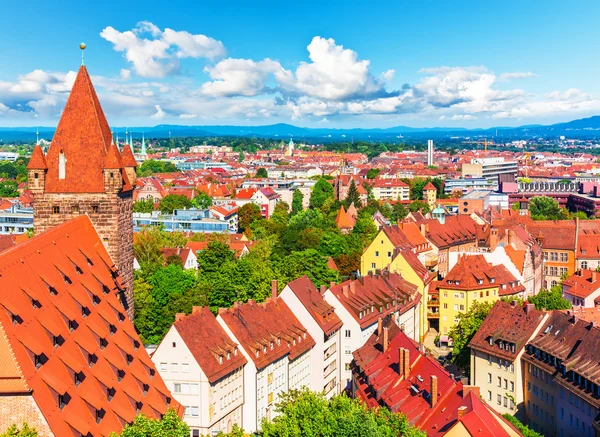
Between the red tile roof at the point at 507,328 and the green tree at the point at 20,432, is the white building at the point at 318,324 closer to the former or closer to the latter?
the red tile roof at the point at 507,328

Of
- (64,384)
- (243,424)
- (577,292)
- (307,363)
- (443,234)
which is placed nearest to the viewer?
(64,384)

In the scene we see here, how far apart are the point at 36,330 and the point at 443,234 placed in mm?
92231

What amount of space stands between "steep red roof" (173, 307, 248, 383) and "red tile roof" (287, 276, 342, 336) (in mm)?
12648

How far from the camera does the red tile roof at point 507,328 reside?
225ft

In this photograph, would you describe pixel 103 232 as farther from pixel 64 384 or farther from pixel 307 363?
pixel 307 363

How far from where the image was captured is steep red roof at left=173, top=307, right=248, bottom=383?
57.5 m

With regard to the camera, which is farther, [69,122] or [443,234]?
[443,234]

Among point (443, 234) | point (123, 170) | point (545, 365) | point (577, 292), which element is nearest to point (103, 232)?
point (123, 170)

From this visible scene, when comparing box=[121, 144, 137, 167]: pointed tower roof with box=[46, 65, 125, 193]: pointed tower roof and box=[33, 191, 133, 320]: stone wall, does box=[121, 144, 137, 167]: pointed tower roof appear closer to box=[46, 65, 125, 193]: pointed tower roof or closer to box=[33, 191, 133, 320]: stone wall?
box=[46, 65, 125, 193]: pointed tower roof

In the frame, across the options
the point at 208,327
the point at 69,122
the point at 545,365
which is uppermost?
the point at 69,122

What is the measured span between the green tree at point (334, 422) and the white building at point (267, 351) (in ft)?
53.5

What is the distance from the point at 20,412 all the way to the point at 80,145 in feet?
80.0

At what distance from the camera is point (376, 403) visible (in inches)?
2293

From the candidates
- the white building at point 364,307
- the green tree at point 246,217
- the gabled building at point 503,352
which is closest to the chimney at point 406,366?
the gabled building at point 503,352
